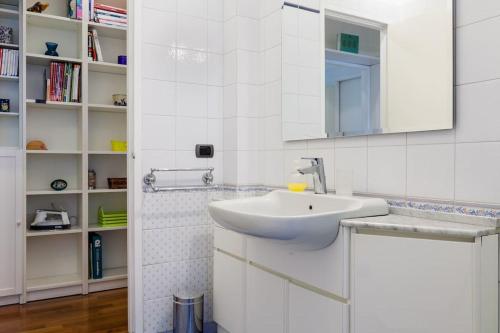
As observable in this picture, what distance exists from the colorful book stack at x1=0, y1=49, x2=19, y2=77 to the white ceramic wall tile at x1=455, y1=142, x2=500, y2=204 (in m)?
2.98

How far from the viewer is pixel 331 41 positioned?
1.90 metres

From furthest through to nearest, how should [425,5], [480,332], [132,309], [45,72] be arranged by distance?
1. [45,72]
2. [132,309]
3. [425,5]
4. [480,332]

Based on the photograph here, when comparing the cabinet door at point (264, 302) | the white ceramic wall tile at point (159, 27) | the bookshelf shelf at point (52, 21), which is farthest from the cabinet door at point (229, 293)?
the bookshelf shelf at point (52, 21)

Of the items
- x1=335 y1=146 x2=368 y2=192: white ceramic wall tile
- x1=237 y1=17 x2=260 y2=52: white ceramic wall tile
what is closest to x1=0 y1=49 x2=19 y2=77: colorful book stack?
x1=237 y1=17 x2=260 y2=52: white ceramic wall tile

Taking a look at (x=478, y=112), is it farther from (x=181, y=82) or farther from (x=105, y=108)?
(x=105, y=108)

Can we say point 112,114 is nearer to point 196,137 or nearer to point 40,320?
point 196,137

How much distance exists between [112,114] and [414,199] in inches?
A: 108

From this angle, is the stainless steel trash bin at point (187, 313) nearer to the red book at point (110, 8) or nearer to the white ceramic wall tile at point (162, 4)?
the white ceramic wall tile at point (162, 4)

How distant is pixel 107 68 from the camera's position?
327 centimetres

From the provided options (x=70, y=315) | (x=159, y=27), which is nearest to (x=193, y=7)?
(x=159, y=27)

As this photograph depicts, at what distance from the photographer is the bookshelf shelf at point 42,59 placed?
9.55 feet

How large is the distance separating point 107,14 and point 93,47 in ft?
0.99

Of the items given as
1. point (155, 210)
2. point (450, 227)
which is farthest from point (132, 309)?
point (450, 227)

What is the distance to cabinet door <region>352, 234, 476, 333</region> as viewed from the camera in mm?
1059
